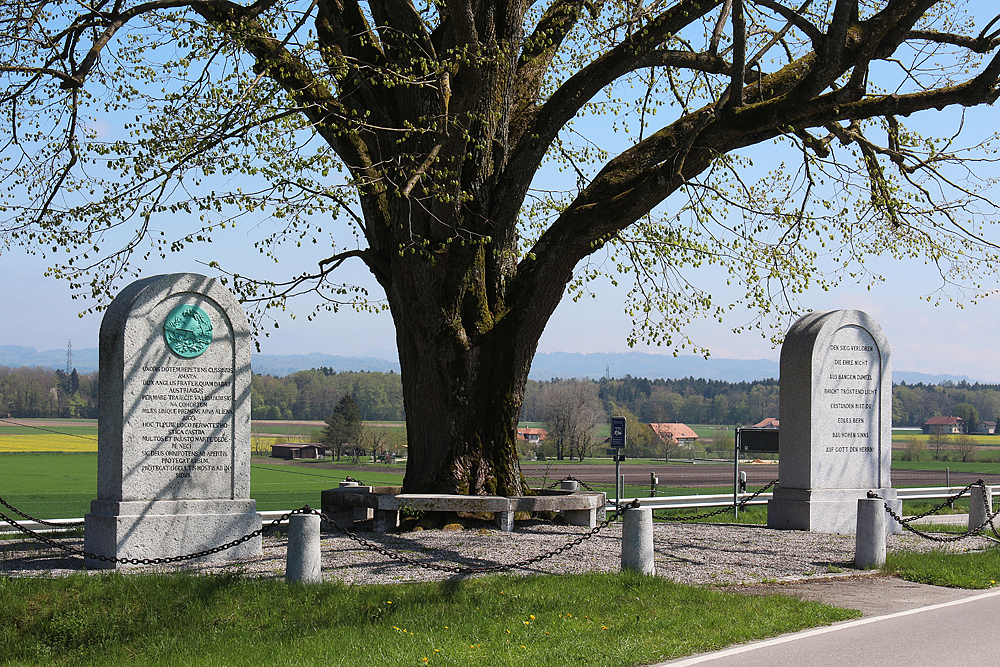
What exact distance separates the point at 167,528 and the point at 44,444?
192 feet

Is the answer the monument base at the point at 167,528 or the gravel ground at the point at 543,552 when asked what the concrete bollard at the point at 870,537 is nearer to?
the gravel ground at the point at 543,552

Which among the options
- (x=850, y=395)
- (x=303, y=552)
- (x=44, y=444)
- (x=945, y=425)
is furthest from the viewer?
(x=945, y=425)

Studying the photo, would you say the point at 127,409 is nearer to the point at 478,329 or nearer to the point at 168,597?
the point at 168,597

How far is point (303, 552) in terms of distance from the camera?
31.3ft

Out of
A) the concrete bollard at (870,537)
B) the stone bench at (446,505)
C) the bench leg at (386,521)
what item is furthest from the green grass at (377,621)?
the bench leg at (386,521)

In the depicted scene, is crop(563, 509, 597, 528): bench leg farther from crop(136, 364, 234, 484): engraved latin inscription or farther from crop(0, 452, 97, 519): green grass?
crop(0, 452, 97, 519): green grass

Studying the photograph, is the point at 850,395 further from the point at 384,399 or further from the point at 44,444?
the point at 384,399

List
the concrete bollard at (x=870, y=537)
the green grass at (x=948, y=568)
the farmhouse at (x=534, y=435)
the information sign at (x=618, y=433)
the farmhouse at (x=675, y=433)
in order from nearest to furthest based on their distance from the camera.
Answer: the green grass at (x=948, y=568), the concrete bollard at (x=870, y=537), the information sign at (x=618, y=433), the farmhouse at (x=534, y=435), the farmhouse at (x=675, y=433)

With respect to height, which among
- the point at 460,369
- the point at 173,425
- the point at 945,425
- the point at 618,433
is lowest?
the point at 945,425

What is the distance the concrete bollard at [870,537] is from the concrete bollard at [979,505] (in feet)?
15.7

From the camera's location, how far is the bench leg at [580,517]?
15.2 metres

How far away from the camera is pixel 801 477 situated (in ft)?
52.7

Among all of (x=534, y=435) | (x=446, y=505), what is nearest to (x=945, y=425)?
(x=534, y=435)

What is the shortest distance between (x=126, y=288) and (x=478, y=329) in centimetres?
530
